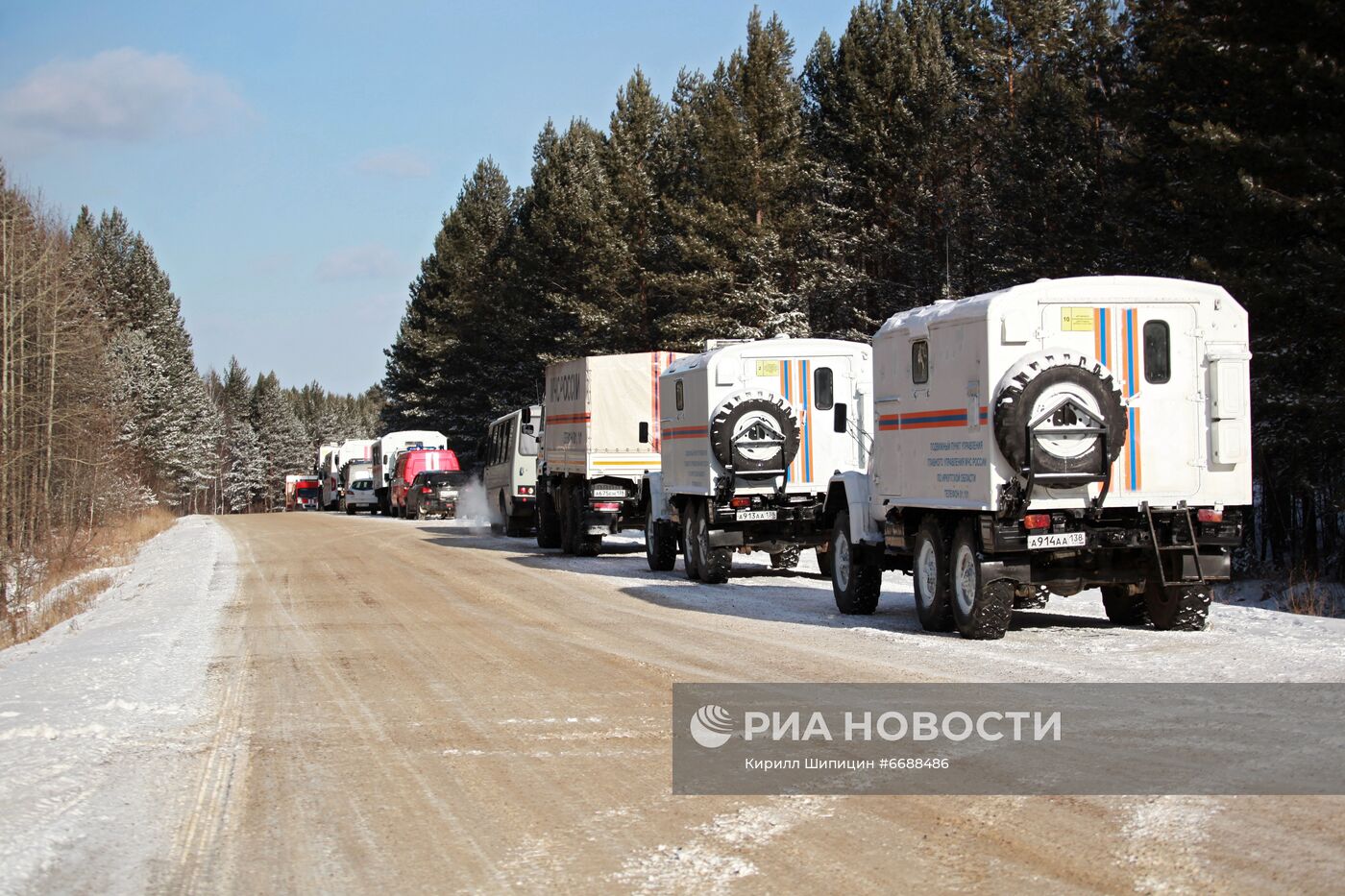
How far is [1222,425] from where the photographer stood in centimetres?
1223

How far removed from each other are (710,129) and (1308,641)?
3268cm

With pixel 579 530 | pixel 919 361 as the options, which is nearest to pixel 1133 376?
pixel 919 361

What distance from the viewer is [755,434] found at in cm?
1858

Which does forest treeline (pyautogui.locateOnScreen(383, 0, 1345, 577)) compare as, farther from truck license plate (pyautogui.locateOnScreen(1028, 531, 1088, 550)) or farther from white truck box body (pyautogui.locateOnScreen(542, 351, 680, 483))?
white truck box body (pyautogui.locateOnScreen(542, 351, 680, 483))

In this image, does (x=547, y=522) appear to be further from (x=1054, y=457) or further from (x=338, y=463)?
(x=338, y=463)

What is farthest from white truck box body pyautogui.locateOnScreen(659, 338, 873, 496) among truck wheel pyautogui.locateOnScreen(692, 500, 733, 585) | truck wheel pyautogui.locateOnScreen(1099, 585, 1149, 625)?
truck wheel pyautogui.locateOnScreen(1099, 585, 1149, 625)

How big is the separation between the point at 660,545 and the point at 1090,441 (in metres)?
11.6

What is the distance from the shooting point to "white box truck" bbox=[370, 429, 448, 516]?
200 feet

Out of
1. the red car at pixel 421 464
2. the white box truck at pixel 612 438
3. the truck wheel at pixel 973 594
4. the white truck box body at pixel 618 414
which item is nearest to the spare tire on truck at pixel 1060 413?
the truck wheel at pixel 973 594

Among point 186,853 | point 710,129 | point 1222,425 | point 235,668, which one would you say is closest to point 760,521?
point 1222,425

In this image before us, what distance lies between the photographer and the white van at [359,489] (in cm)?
6751

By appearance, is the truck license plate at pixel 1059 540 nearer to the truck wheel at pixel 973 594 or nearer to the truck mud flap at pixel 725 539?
the truck wheel at pixel 973 594

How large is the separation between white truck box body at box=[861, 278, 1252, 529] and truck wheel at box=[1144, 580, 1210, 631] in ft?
3.08

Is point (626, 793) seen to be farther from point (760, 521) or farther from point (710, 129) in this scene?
point (710, 129)
